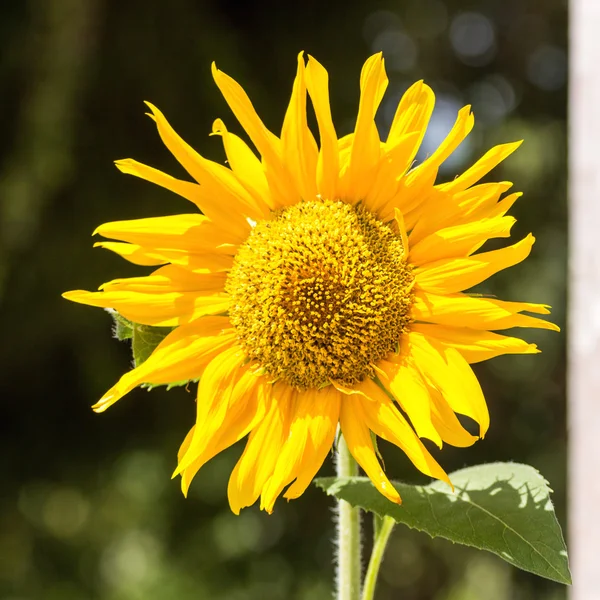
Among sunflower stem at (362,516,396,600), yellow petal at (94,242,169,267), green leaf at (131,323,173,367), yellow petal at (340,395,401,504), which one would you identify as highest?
yellow petal at (94,242,169,267)

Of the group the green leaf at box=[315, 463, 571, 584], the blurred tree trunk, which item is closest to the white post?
the green leaf at box=[315, 463, 571, 584]

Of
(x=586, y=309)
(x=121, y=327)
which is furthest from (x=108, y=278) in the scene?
(x=121, y=327)

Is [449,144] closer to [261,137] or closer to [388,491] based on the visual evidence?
[261,137]

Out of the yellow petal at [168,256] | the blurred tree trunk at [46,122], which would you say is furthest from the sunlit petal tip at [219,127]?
the blurred tree trunk at [46,122]

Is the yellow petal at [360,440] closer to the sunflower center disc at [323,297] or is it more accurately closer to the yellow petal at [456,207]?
the sunflower center disc at [323,297]

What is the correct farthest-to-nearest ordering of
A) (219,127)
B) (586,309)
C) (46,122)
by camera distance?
1. (46,122)
2. (586,309)
3. (219,127)

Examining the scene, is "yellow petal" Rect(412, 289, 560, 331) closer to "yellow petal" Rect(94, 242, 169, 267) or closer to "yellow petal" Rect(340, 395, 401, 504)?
"yellow petal" Rect(340, 395, 401, 504)

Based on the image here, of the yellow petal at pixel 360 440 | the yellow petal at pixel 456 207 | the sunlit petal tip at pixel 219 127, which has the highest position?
the sunlit petal tip at pixel 219 127

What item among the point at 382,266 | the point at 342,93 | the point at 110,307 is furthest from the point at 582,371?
the point at 342,93
